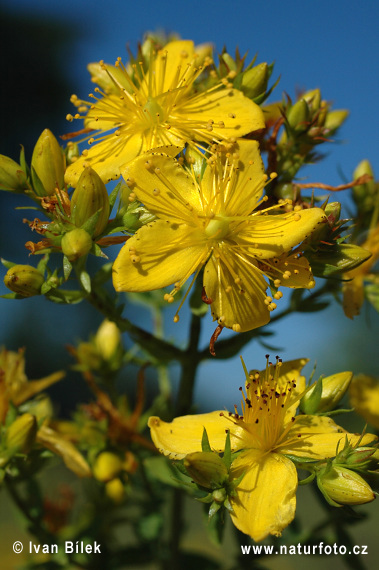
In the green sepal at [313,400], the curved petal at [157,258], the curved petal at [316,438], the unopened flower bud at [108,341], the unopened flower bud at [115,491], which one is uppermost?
the curved petal at [157,258]

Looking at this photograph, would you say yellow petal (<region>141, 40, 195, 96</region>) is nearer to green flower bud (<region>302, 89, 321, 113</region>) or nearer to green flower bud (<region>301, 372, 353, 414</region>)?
green flower bud (<region>302, 89, 321, 113</region>)

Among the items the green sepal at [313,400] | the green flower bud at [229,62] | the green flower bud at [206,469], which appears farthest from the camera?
the green flower bud at [229,62]

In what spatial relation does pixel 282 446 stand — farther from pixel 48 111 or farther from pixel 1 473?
pixel 48 111

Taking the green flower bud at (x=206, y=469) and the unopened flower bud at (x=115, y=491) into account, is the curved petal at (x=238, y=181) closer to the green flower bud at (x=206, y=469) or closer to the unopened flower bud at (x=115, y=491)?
the green flower bud at (x=206, y=469)

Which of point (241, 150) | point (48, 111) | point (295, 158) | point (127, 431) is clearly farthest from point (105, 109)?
point (48, 111)

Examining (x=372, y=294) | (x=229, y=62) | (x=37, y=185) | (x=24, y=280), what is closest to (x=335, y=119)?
(x=229, y=62)

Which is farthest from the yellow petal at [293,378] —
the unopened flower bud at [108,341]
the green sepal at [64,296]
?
the unopened flower bud at [108,341]

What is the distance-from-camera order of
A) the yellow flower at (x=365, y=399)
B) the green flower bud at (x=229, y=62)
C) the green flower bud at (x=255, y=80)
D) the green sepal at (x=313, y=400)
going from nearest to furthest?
the green sepal at (x=313, y=400)
the green flower bud at (x=255, y=80)
the green flower bud at (x=229, y=62)
the yellow flower at (x=365, y=399)
